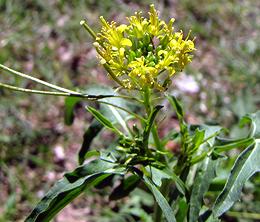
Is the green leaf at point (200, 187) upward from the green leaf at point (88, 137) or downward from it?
downward

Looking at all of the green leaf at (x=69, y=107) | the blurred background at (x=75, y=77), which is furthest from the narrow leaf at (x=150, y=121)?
the blurred background at (x=75, y=77)

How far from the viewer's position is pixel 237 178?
1.66 metres

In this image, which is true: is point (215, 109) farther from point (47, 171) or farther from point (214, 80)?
point (47, 171)

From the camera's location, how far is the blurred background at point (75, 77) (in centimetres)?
300

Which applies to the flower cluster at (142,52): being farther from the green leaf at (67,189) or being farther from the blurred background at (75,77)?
the blurred background at (75,77)

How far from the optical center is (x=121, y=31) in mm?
1600

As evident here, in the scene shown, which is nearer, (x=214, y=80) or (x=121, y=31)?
(x=121, y=31)

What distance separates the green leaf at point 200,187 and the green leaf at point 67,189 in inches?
11.8

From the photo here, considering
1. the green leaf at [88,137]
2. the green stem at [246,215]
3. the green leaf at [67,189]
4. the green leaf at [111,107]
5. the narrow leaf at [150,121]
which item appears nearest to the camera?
the narrow leaf at [150,121]

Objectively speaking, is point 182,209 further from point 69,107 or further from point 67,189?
point 69,107

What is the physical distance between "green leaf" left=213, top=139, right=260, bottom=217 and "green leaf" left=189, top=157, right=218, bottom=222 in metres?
0.12

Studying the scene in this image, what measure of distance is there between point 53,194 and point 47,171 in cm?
144

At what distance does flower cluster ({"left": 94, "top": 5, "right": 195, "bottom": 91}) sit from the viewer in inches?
61.1

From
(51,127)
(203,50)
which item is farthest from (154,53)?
(203,50)
